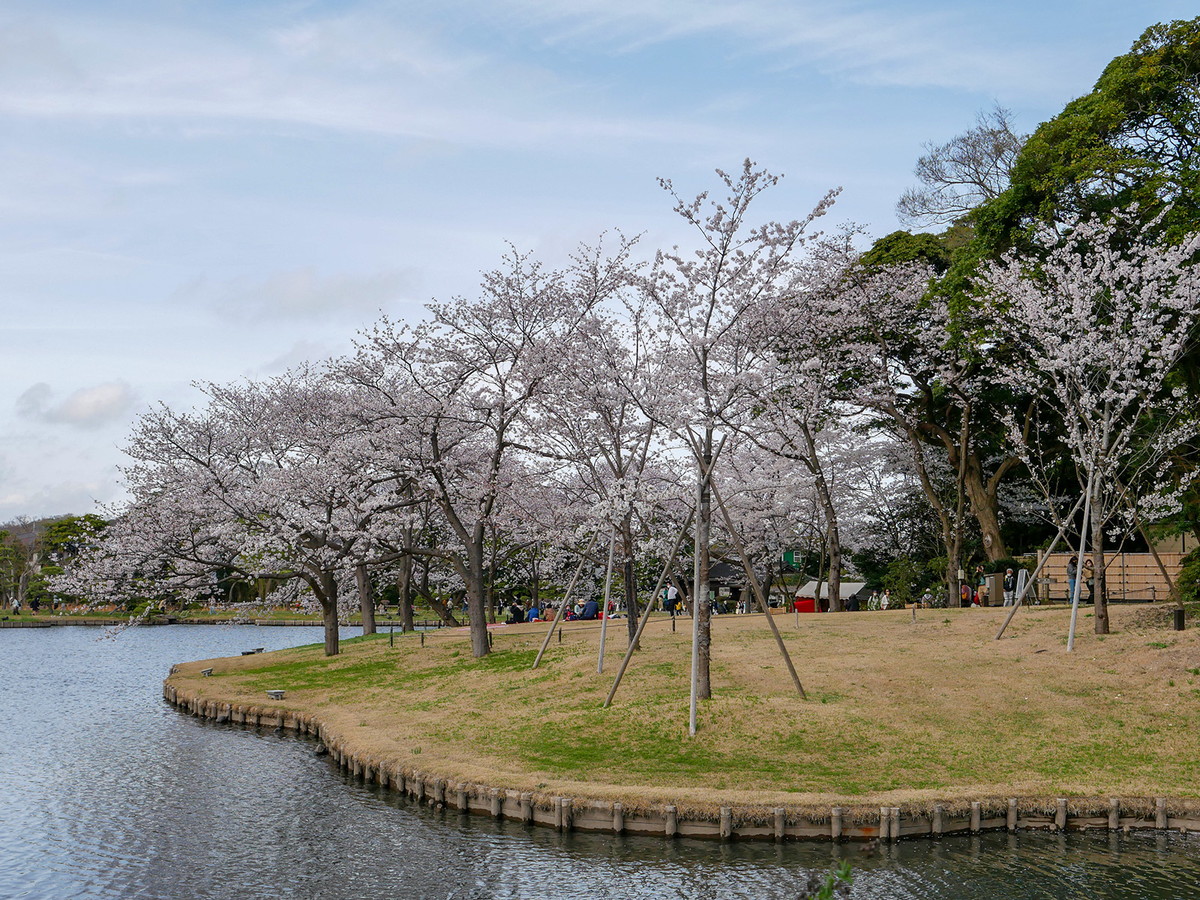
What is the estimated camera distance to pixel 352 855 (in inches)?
616

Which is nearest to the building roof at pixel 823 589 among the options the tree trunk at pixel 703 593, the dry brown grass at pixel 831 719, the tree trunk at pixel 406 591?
the tree trunk at pixel 406 591

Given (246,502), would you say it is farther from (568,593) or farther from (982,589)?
(982,589)

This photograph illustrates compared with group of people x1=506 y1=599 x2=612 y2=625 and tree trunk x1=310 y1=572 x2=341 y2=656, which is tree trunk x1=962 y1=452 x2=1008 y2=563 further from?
tree trunk x1=310 y1=572 x2=341 y2=656

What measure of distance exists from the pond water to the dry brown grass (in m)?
0.93

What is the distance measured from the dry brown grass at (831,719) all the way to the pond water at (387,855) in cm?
93

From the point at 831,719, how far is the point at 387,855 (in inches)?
378

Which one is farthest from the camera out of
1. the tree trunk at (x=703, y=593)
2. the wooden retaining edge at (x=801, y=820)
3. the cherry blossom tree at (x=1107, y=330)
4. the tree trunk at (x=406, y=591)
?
the tree trunk at (x=406, y=591)

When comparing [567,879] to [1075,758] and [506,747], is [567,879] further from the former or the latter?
[1075,758]

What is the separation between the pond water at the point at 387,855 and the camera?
46.1 ft

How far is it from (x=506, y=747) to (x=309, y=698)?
1097 cm

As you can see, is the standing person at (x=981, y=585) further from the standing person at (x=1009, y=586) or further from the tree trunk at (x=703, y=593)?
the tree trunk at (x=703, y=593)

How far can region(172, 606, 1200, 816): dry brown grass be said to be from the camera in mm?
17422

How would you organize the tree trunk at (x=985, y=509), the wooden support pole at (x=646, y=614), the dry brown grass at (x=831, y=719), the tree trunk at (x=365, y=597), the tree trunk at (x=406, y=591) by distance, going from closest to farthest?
1. the dry brown grass at (x=831, y=719)
2. the wooden support pole at (x=646, y=614)
3. the tree trunk at (x=985, y=509)
4. the tree trunk at (x=365, y=597)
5. the tree trunk at (x=406, y=591)

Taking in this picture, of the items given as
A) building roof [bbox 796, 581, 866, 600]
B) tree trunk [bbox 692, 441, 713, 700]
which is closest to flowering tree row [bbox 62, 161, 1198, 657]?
tree trunk [bbox 692, 441, 713, 700]
